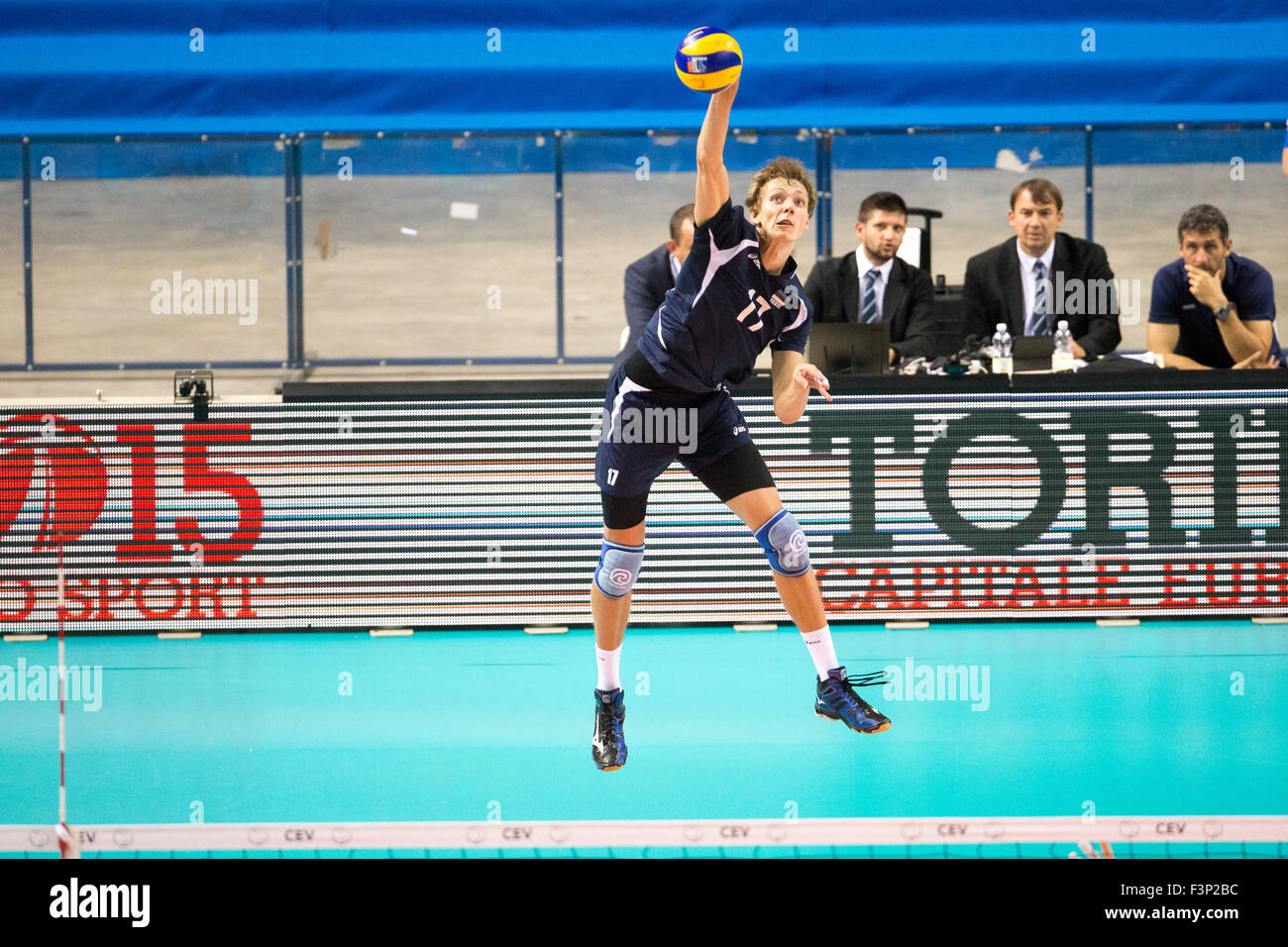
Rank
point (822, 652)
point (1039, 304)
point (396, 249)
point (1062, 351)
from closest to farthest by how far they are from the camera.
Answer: point (822, 652) < point (1062, 351) < point (1039, 304) < point (396, 249)

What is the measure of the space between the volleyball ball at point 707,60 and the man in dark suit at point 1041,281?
12.4 feet

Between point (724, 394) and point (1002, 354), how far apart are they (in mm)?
2971

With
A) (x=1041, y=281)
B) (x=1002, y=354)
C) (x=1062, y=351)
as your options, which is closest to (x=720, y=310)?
(x=1002, y=354)

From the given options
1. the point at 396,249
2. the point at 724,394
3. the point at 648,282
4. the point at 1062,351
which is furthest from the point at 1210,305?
the point at 396,249

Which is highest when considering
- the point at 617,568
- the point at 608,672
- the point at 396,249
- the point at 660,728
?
the point at 396,249

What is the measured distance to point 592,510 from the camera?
6.86 m

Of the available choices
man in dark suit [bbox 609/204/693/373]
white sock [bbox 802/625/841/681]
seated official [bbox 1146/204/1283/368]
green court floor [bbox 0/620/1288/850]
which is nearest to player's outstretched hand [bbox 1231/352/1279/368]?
seated official [bbox 1146/204/1283/368]

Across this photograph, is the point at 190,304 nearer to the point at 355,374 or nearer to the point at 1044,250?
the point at 355,374

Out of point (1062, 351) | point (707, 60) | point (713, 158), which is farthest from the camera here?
point (1062, 351)

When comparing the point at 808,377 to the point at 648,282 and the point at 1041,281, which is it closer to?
the point at 648,282

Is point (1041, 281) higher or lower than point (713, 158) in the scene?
higher

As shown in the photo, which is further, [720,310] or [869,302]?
[869,302]

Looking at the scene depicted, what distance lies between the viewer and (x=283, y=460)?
22.6 ft
